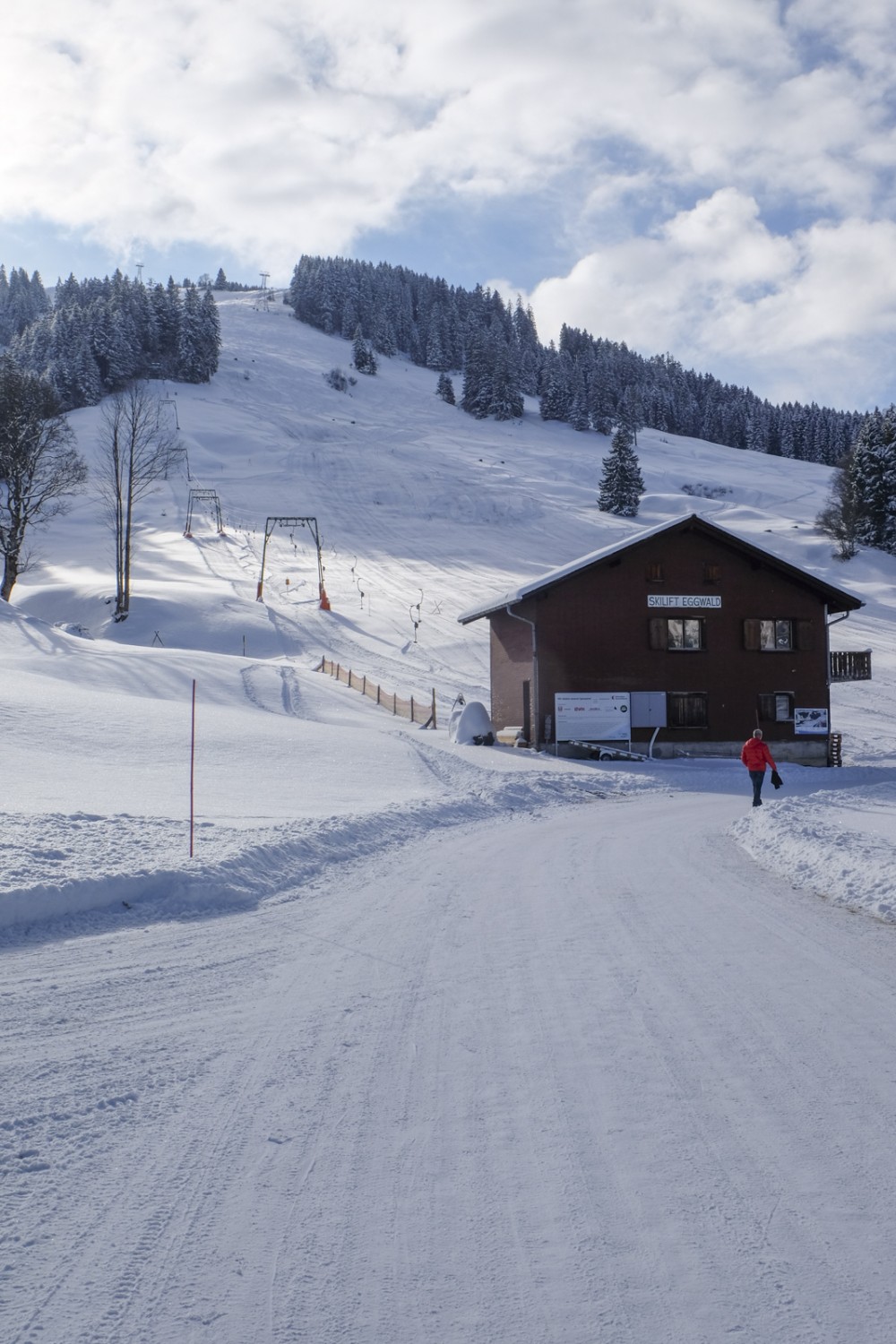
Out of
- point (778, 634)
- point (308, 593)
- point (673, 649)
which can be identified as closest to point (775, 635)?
point (778, 634)

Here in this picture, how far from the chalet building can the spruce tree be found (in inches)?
1965

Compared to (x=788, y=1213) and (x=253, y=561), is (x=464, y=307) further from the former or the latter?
(x=788, y=1213)

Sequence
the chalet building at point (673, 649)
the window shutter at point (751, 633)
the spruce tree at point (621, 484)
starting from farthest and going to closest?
the spruce tree at point (621, 484) → the window shutter at point (751, 633) → the chalet building at point (673, 649)

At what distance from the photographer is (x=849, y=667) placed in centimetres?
3550

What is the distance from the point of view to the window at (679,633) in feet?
107

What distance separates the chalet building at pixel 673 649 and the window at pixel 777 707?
43 mm

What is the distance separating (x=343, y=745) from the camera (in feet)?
78.0

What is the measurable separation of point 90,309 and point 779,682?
108747 mm

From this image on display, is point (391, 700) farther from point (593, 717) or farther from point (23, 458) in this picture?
point (23, 458)

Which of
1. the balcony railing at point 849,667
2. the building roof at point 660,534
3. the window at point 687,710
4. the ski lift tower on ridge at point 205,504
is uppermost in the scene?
the ski lift tower on ridge at point 205,504

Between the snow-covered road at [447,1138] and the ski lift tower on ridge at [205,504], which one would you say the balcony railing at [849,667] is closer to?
the snow-covered road at [447,1138]

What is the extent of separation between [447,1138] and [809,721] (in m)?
31.7

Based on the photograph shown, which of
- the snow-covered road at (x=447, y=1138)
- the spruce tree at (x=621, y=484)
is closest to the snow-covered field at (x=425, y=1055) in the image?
the snow-covered road at (x=447, y=1138)

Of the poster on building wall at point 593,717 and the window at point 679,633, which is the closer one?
the poster on building wall at point 593,717
